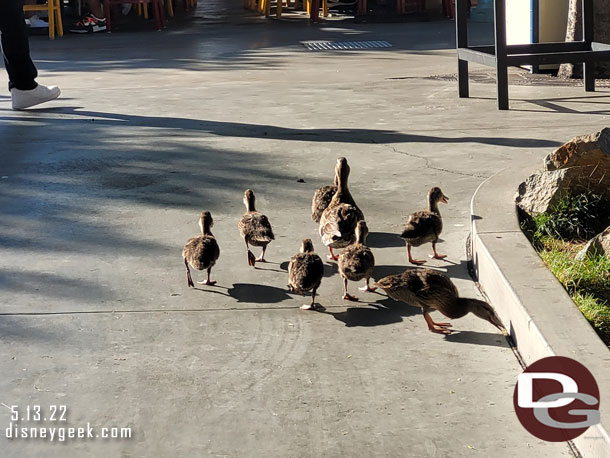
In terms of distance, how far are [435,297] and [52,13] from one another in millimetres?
18454

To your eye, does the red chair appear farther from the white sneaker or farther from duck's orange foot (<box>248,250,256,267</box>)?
duck's orange foot (<box>248,250,256,267</box>)

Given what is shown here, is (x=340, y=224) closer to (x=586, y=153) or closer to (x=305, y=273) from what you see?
(x=305, y=273)

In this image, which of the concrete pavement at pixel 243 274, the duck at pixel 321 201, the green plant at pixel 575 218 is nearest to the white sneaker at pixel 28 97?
the concrete pavement at pixel 243 274

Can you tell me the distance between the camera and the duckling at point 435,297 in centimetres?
485

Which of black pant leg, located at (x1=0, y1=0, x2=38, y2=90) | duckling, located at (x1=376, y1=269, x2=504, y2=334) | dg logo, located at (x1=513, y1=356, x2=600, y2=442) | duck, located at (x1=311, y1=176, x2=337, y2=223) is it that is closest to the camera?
dg logo, located at (x1=513, y1=356, x2=600, y2=442)

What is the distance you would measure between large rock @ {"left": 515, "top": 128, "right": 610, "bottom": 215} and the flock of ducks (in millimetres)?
595

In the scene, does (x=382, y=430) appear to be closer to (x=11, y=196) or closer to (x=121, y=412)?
(x=121, y=412)

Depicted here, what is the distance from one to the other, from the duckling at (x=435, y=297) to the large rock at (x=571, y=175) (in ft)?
4.52

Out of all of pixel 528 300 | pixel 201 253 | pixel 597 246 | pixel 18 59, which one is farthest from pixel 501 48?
pixel 528 300

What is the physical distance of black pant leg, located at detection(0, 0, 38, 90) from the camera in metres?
11.4

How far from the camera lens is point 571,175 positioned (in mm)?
6195

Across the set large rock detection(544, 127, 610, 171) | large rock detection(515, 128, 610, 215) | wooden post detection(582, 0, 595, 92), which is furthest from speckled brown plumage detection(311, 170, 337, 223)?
wooden post detection(582, 0, 595, 92)

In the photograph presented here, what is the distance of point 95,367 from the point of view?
452 centimetres

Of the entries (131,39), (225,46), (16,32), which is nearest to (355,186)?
(16,32)
